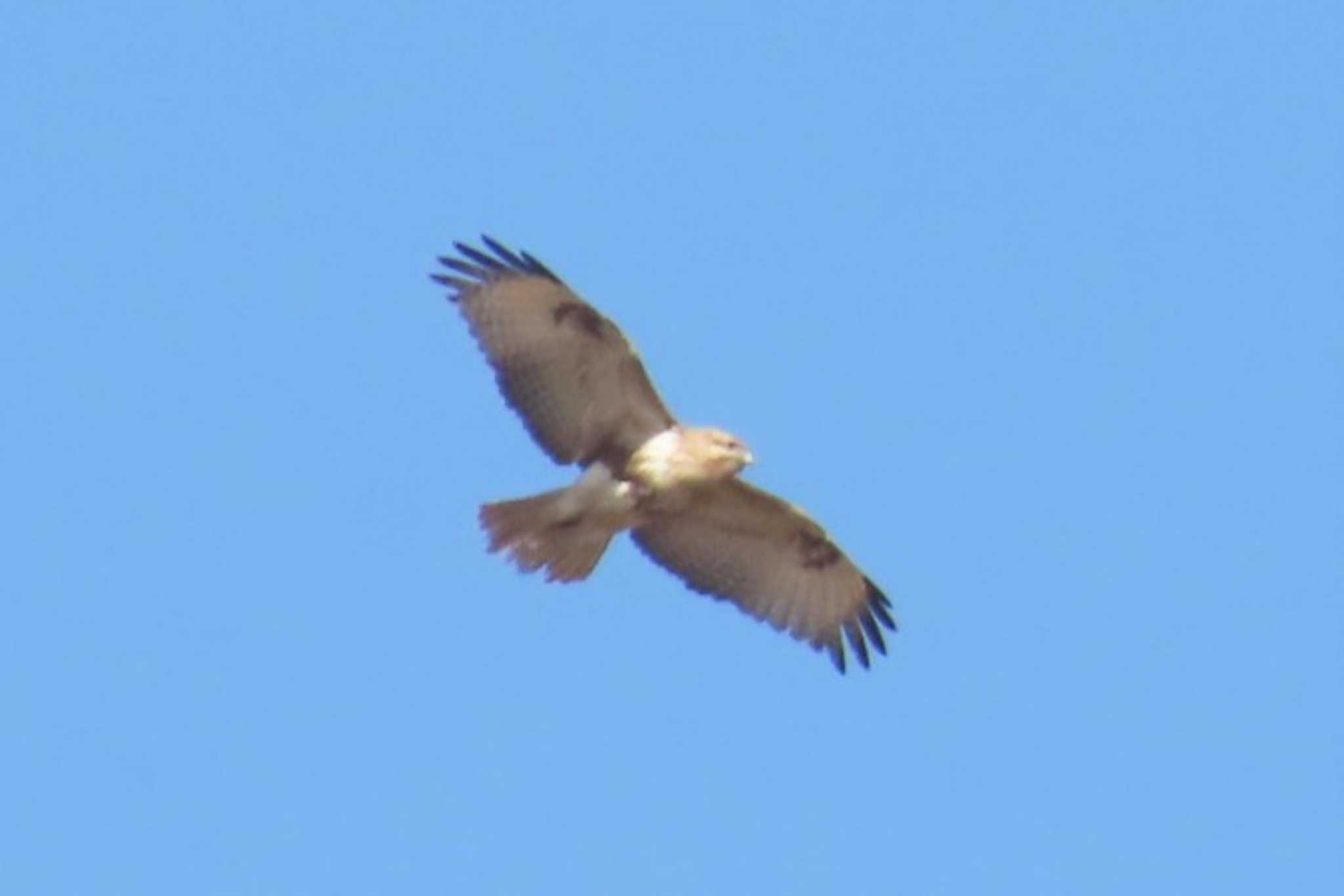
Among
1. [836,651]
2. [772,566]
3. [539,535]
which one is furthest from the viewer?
[836,651]

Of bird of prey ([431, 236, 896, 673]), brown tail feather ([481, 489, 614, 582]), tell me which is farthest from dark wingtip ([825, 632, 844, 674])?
brown tail feather ([481, 489, 614, 582])

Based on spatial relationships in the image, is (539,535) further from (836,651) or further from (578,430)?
(836,651)

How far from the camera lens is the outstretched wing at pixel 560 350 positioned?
17.4 m

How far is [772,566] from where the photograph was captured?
60.4ft

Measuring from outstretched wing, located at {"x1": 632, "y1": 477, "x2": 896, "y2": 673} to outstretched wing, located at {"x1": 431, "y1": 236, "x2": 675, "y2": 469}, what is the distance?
2.13 feet

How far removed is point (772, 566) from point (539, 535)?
5.42 feet

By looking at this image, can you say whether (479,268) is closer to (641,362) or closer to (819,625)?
(641,362)

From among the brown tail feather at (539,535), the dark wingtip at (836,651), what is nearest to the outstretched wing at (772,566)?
the dark wingtip at (836,651)

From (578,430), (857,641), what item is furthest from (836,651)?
(578,430)

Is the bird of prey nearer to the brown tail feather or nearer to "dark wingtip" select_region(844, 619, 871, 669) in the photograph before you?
the brown tail feather

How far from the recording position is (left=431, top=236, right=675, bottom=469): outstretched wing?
683 inches

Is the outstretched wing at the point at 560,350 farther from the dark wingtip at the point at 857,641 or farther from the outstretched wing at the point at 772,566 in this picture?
the dark wingtip at the point at 857,641

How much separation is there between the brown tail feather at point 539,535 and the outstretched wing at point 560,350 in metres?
0.42

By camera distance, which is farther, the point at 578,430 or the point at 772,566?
the point at 772,566
